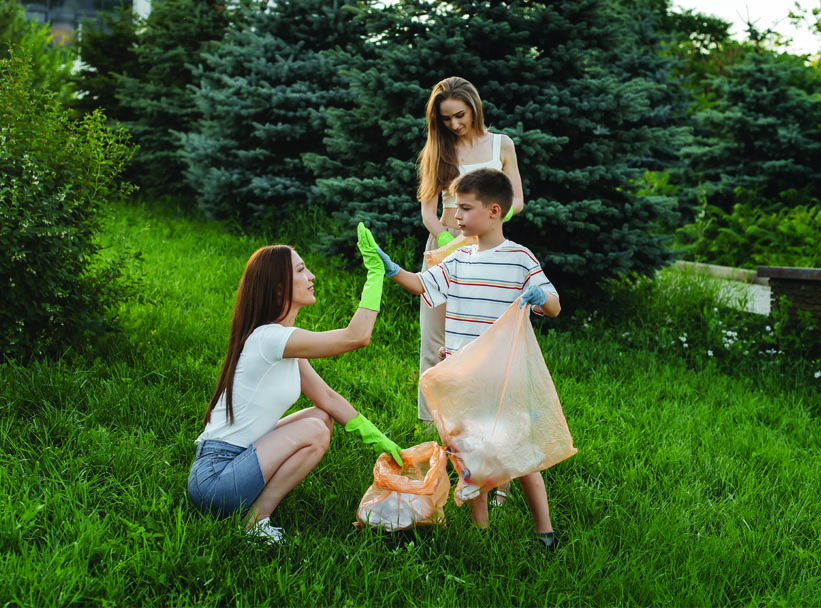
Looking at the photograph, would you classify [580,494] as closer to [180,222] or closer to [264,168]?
[264,168]

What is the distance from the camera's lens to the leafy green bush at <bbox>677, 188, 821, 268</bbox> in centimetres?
945

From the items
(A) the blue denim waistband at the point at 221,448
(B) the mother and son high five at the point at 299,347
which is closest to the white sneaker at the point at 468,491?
(B) the mother and son high five at the point at 299,347

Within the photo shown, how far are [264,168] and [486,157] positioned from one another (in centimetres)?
543

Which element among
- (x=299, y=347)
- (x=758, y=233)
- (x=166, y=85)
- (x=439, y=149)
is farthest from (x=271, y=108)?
(x=758, y=233)

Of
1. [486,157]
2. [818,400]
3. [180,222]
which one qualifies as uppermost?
[486,157]

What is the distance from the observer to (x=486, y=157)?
3916mm

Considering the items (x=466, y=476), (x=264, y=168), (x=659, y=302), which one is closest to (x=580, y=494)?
(x=466, y=476)

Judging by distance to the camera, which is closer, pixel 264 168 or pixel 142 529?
pixel 142 529

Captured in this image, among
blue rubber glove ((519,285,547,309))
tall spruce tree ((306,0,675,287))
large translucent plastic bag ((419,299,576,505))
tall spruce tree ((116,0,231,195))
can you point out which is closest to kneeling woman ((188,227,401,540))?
large translucent plastic bag ((419,299,576,505))

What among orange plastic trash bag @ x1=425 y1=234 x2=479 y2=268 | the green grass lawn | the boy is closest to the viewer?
the green grass lawn

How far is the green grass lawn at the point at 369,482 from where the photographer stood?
8.17 feet

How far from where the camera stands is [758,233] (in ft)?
33.0

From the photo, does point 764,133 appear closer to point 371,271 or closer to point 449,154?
point 449,154

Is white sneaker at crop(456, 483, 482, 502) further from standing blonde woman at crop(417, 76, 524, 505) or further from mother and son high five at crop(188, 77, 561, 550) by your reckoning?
standing blonde woman at crop(417, 76, 524, 505)
